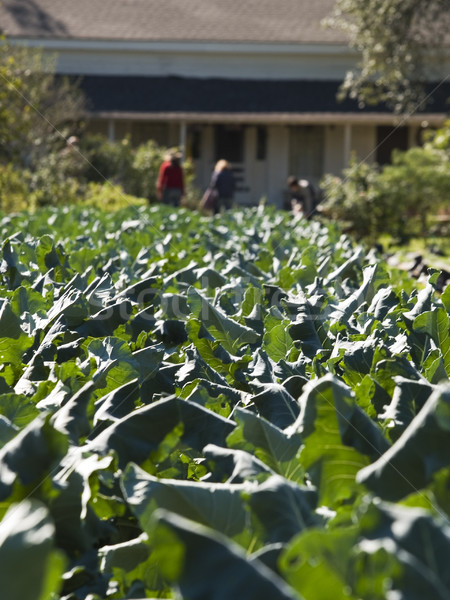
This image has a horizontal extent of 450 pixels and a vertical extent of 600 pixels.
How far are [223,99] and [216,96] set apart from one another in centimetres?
35

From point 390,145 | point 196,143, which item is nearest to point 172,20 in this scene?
point 196,143

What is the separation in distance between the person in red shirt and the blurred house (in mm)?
12239

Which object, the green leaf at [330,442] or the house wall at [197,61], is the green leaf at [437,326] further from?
the house wall at [197,61]

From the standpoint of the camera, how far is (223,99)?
32500 millimetres

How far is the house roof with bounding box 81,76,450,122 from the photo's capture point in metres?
31.1

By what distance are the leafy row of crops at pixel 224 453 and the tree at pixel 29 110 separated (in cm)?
1474

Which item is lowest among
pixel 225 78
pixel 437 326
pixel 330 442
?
pixel 225 78

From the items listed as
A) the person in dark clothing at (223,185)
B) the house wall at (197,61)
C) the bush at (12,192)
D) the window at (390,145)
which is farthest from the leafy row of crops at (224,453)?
the house wall at (197,61)

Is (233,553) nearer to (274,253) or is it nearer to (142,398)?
(142,398)

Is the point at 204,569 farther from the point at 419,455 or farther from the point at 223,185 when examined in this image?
the point at 223,185

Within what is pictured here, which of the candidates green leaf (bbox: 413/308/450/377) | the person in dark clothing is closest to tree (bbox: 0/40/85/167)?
the person in dark clothing

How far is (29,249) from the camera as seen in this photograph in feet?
16.8

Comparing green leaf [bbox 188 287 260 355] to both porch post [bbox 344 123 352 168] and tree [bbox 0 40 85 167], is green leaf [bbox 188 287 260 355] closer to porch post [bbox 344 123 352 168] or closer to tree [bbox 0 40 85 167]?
tree [bbox 0 40 85 167]

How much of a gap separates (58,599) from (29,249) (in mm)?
3718
